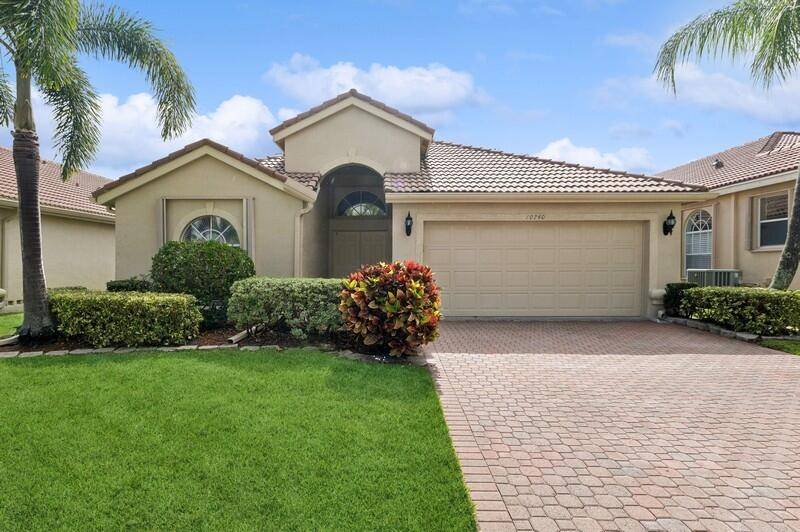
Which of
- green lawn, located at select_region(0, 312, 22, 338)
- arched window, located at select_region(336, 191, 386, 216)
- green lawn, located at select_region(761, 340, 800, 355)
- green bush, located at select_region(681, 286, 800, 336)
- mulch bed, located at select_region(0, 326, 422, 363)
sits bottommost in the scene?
green lawn, located at select_region(761, 340, 800, 355)

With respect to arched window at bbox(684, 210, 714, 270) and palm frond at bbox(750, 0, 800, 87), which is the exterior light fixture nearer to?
palm frond at bbox(750, 0, 800, 87)

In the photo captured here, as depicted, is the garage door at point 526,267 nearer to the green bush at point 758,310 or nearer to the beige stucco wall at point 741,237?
the green bush at point 758,310

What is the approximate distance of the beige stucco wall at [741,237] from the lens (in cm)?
1410

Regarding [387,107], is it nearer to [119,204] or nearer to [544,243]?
[544,243]

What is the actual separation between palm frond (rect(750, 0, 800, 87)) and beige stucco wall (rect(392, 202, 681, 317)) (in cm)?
353

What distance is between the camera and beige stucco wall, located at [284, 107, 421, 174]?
13.5 metres

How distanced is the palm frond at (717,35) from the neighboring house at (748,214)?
364cm

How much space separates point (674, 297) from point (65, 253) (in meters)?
19.8

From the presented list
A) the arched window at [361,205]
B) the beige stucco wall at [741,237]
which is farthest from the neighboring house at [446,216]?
the beige stucco wall at [741,237]

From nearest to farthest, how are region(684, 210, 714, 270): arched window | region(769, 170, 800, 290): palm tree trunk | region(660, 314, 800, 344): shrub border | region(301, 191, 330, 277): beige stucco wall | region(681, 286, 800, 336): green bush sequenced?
region(660, 314, 800, 344): shrub border, region(681, 286, 800, 336): green bush, region(769, 170, 800, 290): palm tree trunk, region(301, 191, 330, 277): beige stucco wall, region(684, 210, 714, 270): arched window

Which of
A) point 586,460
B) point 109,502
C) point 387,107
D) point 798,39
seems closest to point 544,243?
point 387,107

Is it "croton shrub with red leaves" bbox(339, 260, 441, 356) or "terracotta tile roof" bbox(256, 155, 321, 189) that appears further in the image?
"terracotta tile roof" bbox(256, 155, 321, 189)

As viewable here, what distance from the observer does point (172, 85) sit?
10.2 m

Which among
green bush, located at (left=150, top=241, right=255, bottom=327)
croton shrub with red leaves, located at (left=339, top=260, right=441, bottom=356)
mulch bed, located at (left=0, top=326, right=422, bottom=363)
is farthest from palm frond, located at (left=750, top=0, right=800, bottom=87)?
green bush, located at (left=150, top=241, right=255, bottom=327)
